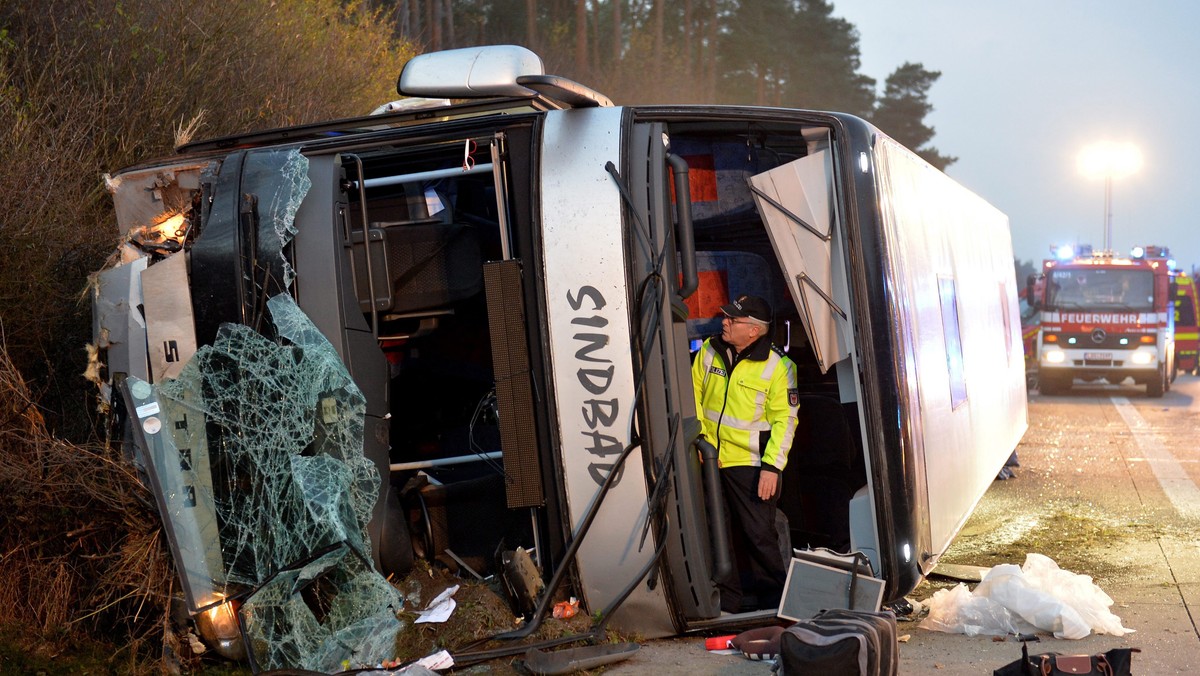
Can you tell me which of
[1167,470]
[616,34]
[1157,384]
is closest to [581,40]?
[616,34]

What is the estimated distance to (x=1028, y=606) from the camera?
532 cm

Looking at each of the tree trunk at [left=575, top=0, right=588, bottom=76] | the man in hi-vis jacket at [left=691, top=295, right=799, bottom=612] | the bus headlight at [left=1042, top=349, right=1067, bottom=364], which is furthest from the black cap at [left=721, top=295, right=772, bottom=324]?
the tree trunk at [left=575, top=0, right=588, bottom=76]

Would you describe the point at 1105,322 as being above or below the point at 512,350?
below

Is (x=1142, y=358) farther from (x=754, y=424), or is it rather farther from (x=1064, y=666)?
(x=1064, y=666)

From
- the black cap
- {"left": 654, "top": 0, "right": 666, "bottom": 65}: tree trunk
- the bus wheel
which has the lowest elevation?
the bus wheel

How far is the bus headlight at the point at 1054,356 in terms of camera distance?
20.0 meters

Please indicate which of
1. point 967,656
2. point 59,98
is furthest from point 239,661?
point 59,98

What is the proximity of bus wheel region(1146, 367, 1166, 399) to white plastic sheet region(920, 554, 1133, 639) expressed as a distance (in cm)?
1566

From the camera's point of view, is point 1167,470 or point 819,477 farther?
point 1167,470

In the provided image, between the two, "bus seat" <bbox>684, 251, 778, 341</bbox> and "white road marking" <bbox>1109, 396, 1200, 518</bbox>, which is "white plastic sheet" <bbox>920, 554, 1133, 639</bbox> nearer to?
"bus seat" <bbox>684, 251, 778, 341</bbox>

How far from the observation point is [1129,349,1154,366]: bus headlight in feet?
64.1

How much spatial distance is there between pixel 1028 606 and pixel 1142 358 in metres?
16.0

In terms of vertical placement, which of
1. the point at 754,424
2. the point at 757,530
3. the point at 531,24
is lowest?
the point at 757,530

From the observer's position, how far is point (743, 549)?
6.01 m
